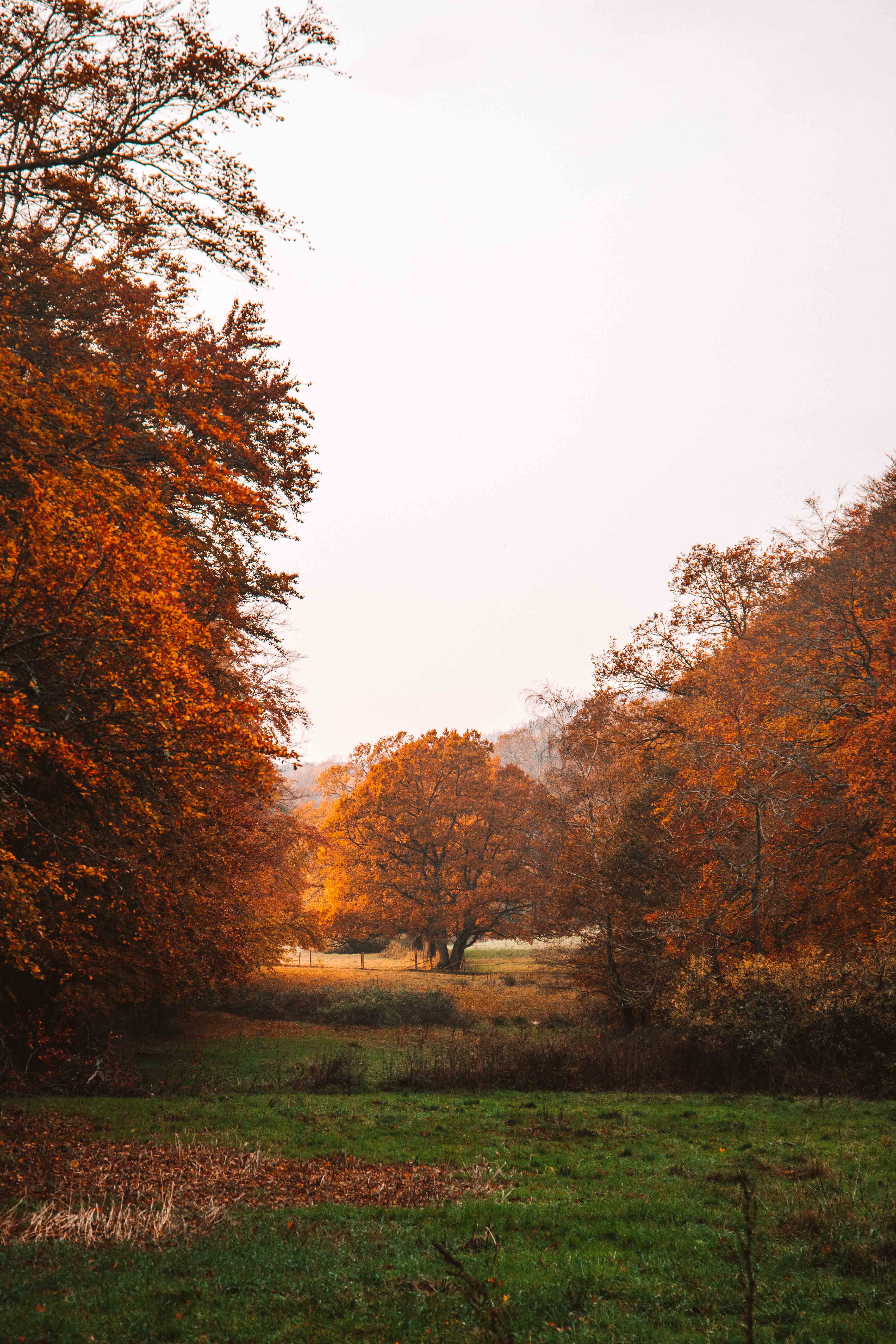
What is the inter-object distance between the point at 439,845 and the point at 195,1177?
112 ft

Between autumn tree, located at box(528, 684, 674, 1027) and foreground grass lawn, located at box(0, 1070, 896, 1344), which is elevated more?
autumn tree, located at box(528, 684, 674, 1027)

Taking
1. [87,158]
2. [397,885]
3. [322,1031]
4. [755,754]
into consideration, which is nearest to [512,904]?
[397,885]

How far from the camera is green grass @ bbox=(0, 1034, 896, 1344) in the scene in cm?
582

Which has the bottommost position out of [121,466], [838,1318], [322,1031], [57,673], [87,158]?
[322,1031]

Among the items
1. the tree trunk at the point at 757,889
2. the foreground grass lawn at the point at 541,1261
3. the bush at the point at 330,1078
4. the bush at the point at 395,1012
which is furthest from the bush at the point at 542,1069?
the bush at the point at 395,1012

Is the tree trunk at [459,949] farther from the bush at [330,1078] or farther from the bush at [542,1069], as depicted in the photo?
the bush at [330,1078]

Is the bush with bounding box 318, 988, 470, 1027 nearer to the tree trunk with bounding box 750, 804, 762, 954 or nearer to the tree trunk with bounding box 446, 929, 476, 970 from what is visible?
the tree trunk with bounding box 750, 804, 762, 954

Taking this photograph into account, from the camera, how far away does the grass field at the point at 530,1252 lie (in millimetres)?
5844

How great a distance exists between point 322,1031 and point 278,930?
3653 millimetres

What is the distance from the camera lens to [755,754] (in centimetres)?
2139

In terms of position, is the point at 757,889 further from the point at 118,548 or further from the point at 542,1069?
the point at 118,548

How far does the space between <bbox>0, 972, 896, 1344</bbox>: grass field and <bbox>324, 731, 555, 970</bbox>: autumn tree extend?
1149 inches

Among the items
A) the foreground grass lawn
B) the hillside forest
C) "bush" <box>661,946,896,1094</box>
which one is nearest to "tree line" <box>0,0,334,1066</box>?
the hillside forest

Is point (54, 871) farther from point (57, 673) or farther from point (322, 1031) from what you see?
point (322, 1031)
